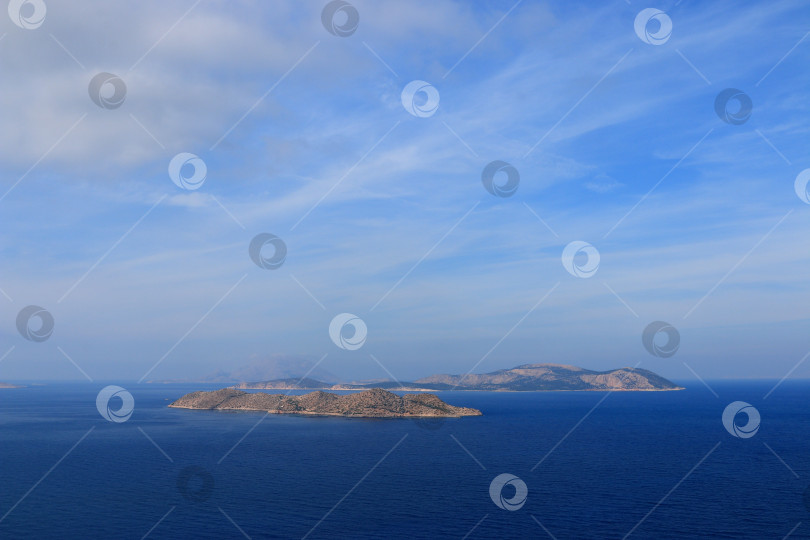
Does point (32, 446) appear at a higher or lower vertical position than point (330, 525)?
higher

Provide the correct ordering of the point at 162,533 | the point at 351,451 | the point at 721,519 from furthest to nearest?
the point at 351,451 < the point at 721,519 < the point at 162,533

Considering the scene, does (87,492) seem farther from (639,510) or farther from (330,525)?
(639,510)

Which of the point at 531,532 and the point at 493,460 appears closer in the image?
the point at 531,532

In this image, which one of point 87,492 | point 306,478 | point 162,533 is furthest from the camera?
point 306,478

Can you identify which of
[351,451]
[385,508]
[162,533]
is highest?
[351,451]

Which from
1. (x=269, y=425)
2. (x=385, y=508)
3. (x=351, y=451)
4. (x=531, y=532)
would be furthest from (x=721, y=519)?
(x=269, y=425)

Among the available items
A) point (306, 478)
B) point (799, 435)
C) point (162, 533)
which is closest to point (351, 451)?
point (306, 478)

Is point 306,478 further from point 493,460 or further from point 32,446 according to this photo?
point 32,446
